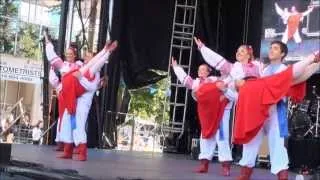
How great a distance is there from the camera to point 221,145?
19.7 feet

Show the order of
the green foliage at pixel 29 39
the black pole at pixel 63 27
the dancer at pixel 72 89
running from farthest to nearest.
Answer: the green foliage at pixel 29 39 → the black pole at pixel 63 27 → the dancer at pixel 72 89

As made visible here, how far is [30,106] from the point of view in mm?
12523

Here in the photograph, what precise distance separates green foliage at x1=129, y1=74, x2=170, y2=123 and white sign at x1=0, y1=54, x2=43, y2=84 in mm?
2049

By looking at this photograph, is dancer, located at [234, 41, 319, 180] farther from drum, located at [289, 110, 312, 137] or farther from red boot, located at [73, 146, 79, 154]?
drum, located at [289, 110, 312, 137]

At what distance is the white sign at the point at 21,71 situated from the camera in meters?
11.0

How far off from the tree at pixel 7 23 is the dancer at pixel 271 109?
25.1 feet

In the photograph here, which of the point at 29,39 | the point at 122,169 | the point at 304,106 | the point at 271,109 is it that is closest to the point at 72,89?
the point at 122,169

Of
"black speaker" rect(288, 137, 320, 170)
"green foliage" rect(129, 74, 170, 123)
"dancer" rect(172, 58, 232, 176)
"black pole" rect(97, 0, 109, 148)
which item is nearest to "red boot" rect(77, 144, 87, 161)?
"dancer" rect(172, 58, 232, 176)

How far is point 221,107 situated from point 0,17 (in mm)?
6451

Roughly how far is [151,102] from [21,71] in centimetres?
255

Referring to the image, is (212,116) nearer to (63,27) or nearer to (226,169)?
(226,169)

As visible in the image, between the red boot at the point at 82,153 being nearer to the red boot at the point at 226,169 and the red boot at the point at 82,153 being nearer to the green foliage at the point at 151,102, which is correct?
the red boot at the point at 226,169

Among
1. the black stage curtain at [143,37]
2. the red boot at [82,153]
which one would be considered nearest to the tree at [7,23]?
the black stage curtain at [143,37]

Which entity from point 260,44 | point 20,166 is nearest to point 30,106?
point 260,44
